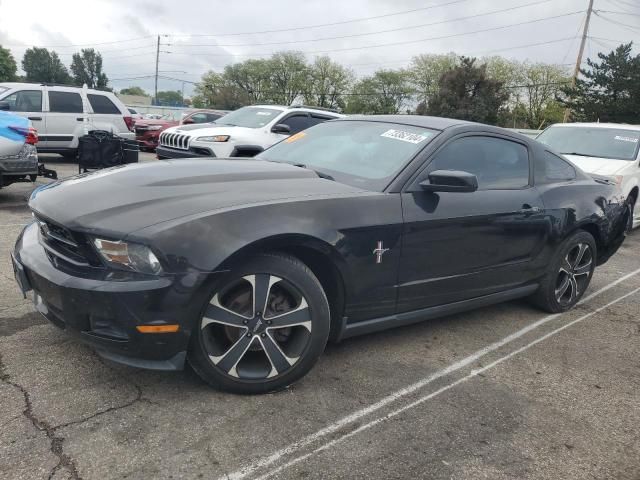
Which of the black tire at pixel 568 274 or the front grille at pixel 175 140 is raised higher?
the front grille at pixel 175 140

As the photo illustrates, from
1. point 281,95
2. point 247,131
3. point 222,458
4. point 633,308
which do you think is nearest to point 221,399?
point 222,458

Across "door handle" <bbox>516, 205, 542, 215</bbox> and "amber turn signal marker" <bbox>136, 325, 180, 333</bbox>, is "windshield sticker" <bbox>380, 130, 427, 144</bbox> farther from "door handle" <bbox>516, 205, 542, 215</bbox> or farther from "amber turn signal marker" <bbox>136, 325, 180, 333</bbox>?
"amber turn signal marker" <bbox>136, 325, 180, 333</bbox>

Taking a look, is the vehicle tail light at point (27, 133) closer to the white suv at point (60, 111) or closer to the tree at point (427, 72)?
the white suv at point (60, 111)

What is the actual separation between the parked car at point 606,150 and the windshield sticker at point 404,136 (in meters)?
5.01

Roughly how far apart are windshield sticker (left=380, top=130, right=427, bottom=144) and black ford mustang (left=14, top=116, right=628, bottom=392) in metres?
0.01

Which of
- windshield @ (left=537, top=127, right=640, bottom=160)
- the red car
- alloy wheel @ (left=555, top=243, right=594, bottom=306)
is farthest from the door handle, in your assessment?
the red car

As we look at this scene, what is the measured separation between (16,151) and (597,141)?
8.35 metres

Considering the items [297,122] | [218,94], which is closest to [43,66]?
[218,94]

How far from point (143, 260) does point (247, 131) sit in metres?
7.33

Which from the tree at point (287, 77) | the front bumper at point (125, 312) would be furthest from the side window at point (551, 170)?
the tree at point (287, 77)

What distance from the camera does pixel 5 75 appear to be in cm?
7562

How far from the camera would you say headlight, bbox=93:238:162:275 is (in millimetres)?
2393

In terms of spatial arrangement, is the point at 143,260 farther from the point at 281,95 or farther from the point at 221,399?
the point at 281,95

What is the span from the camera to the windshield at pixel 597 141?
8.04 metres
